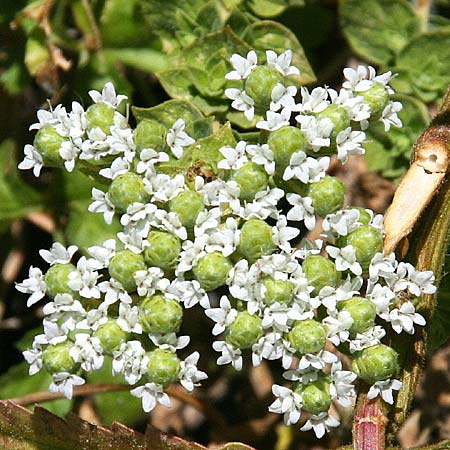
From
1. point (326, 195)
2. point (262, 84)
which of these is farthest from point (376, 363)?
point (262, 84)

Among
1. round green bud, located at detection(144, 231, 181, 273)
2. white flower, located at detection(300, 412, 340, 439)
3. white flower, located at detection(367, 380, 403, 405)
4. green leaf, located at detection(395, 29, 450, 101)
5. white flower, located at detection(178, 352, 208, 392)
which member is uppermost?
round green bud, located at detection(144, 231, 181, 273)

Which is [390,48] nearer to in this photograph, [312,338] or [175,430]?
[312,338]

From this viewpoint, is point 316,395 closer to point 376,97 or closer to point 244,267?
point 244,267

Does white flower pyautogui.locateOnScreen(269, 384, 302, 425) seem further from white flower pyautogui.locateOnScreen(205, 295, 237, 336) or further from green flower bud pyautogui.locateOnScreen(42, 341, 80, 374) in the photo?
green flower bud pyautogui.locateOnScreen(42, 341, 80, 374)

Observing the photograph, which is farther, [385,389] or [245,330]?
Result: [385,389]

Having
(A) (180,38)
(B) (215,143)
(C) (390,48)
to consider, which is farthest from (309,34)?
(B) (215,143)

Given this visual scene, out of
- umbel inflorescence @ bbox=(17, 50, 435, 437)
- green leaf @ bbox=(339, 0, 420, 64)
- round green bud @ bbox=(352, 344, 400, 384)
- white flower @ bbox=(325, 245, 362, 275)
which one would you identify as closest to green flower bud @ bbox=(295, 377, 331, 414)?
umbel inflorescence @ bbox=(17, 50, 435, 437)
